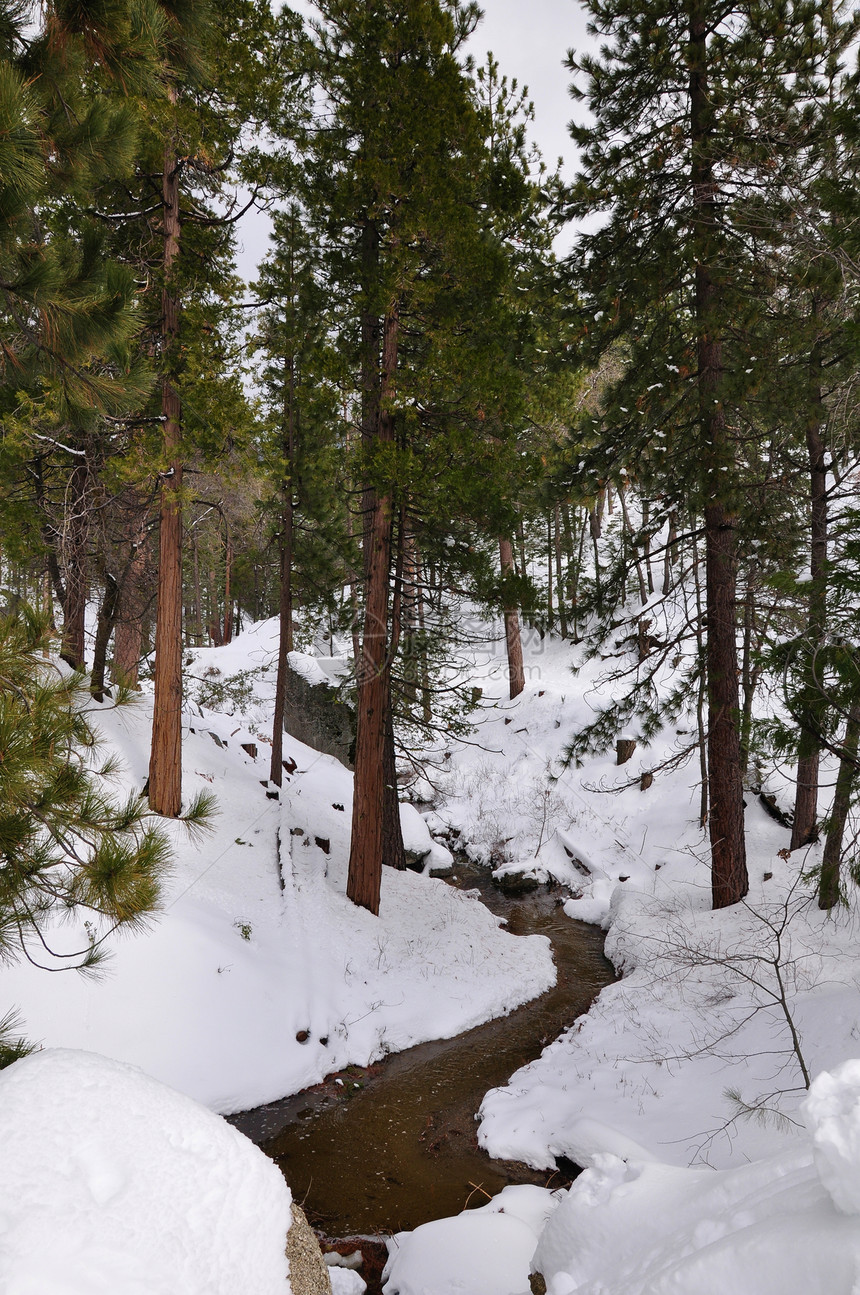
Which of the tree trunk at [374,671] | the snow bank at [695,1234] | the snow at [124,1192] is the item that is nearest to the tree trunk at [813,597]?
the snow bank at [695,1234]

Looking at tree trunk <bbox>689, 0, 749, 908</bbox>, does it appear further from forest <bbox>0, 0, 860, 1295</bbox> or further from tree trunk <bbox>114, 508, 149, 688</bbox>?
tree trunk <bbox>114, 508, 149, 688</bbox>

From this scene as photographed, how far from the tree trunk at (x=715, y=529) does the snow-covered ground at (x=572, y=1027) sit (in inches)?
29.2

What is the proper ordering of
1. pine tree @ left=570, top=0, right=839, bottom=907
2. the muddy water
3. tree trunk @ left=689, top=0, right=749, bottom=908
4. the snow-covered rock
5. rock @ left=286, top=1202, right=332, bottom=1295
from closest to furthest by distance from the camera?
the snow-covered rock, rock @ left=286, top=1202, right=332, bottom=1295, the muddy water, pine tree @ left=570, top=0, right=839, bottom=907, tree trunk @ left=689, top=0, right=749, bottom=908

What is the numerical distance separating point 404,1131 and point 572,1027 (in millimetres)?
2516

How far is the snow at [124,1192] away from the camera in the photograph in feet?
6.35

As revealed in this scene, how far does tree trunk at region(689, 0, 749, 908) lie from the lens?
7441mm

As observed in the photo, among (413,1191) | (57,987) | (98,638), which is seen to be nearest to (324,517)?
(98,638)

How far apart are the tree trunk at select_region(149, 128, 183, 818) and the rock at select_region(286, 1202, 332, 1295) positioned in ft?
19.9

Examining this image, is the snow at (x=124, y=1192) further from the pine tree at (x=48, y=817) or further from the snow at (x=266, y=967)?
the snow at (x=266, y=967)

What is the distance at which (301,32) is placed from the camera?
8.00 meters

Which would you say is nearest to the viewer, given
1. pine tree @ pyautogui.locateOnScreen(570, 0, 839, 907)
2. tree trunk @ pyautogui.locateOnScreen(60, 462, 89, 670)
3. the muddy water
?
the muddy water

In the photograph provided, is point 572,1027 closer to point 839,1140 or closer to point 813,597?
point 813,597

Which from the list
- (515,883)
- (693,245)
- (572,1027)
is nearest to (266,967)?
(572,1027)

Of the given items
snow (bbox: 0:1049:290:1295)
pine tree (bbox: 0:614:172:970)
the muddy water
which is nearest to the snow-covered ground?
the muddy water
